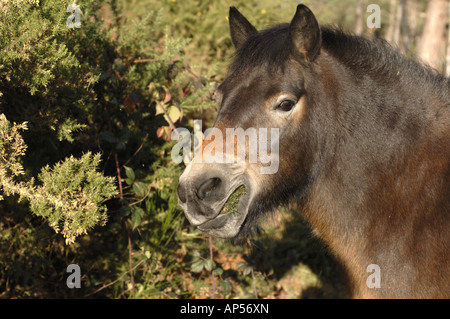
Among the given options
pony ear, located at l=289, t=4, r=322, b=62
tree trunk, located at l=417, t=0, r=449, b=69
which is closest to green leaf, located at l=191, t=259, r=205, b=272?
pony ear, located at l=289, t=4, r=322, b=62

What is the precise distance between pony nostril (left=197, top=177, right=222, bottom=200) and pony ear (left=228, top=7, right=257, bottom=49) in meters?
1.31

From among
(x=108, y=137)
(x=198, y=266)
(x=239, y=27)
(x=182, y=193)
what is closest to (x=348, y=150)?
(x=182, y=193)

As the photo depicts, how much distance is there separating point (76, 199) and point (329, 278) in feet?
12.0

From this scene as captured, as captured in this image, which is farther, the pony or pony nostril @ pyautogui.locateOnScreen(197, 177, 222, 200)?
the pony

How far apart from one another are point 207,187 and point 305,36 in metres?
1.20

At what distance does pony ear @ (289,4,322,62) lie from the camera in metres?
2.72

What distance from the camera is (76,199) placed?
9.92 feet

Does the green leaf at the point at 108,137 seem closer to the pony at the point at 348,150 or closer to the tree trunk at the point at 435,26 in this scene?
the pony at the point at 348,150

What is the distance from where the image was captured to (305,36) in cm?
278

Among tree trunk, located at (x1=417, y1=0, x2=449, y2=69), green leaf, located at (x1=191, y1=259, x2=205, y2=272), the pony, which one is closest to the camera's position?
the pony

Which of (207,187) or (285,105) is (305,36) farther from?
(207,187)

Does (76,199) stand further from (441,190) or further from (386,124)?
(441,190)

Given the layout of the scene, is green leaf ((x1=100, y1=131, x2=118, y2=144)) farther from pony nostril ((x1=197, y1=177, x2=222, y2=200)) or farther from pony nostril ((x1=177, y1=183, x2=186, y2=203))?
pony nostril ((x1=197, y1=177, x2=222, y2=200))
